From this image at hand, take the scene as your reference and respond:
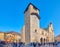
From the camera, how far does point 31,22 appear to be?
21.3 m

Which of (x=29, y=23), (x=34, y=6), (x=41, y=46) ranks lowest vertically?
(x=41, y=46)

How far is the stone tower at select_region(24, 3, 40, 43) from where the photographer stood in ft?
69.1

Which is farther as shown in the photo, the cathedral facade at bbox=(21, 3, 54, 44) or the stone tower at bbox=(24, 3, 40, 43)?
the stone tower at bbox=(24, 3, 40, 43)

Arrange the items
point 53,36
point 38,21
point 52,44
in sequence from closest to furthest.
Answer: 1. point 52,44
2. point 38,21
3. point 53,36

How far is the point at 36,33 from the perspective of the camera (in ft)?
69.7

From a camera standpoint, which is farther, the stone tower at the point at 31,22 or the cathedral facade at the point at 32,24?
the stone tower at the point at 31,22

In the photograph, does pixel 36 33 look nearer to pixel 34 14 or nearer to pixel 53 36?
pixel 34 14

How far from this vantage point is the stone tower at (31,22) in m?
21.0

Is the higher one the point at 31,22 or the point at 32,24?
the point at 31,22

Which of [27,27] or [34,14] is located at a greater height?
[34,14]

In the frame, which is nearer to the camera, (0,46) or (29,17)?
(0,46)

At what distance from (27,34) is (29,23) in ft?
4.97

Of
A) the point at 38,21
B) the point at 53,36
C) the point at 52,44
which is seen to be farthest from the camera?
the point at 53,36

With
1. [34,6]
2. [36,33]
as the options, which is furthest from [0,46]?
[34,6]
